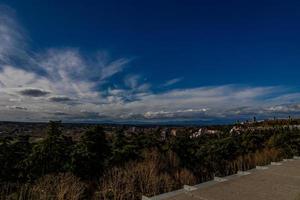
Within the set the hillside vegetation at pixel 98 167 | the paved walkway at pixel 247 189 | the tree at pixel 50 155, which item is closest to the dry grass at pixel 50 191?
the hillside vegetation at pixel 98 167

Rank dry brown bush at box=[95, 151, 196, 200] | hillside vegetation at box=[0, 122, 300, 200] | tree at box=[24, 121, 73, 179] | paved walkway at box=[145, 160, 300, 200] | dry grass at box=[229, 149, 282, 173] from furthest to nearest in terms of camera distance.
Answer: dry grass at box=[229, 149, 282, 173], tree at box=[24, 121, 73, 179], dry brown bush at box=[95, 151, 196, 200], hillside vegetation at box=[0, 122, 300, 200], paved walkway at box=[145, 160, 300, 200]

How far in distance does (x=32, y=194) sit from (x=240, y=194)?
3.89m

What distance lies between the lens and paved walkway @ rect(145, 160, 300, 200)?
5.36 metres

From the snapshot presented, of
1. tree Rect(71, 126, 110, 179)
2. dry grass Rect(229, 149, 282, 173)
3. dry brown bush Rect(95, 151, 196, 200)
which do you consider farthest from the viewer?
dry grass Rect(229, 149, 282, 173)

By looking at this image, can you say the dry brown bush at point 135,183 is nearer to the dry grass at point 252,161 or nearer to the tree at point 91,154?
the tree at point 91,154

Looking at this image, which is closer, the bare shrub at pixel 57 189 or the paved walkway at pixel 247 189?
the bare shrub at pixel 57 189

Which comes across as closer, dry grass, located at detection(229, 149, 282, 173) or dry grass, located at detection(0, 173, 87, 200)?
dry grass, located at detection(0, 173, 87, 200)

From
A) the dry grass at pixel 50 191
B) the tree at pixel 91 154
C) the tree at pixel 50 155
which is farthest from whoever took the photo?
the tree at pixel 50 155

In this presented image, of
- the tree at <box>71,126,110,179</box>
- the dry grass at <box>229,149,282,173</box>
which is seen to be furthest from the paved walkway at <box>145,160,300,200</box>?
the tree at <box>71,126,110,179</box>

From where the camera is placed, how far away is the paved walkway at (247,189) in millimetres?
5359

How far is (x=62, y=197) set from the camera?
5.09 m

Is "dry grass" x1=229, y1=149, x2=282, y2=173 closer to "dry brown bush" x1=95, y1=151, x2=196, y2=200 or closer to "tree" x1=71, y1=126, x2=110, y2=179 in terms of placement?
"dry brown bush" x1=95, y1=151, x2=196, y2=200

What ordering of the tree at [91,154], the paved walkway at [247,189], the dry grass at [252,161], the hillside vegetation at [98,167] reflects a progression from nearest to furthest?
1. the paved walkway at [247,189]
2. the hillside vegetation at [98,167]
3. the tree at [91,154]
4. the dry grass at [252,161]

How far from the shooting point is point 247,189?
599cm
